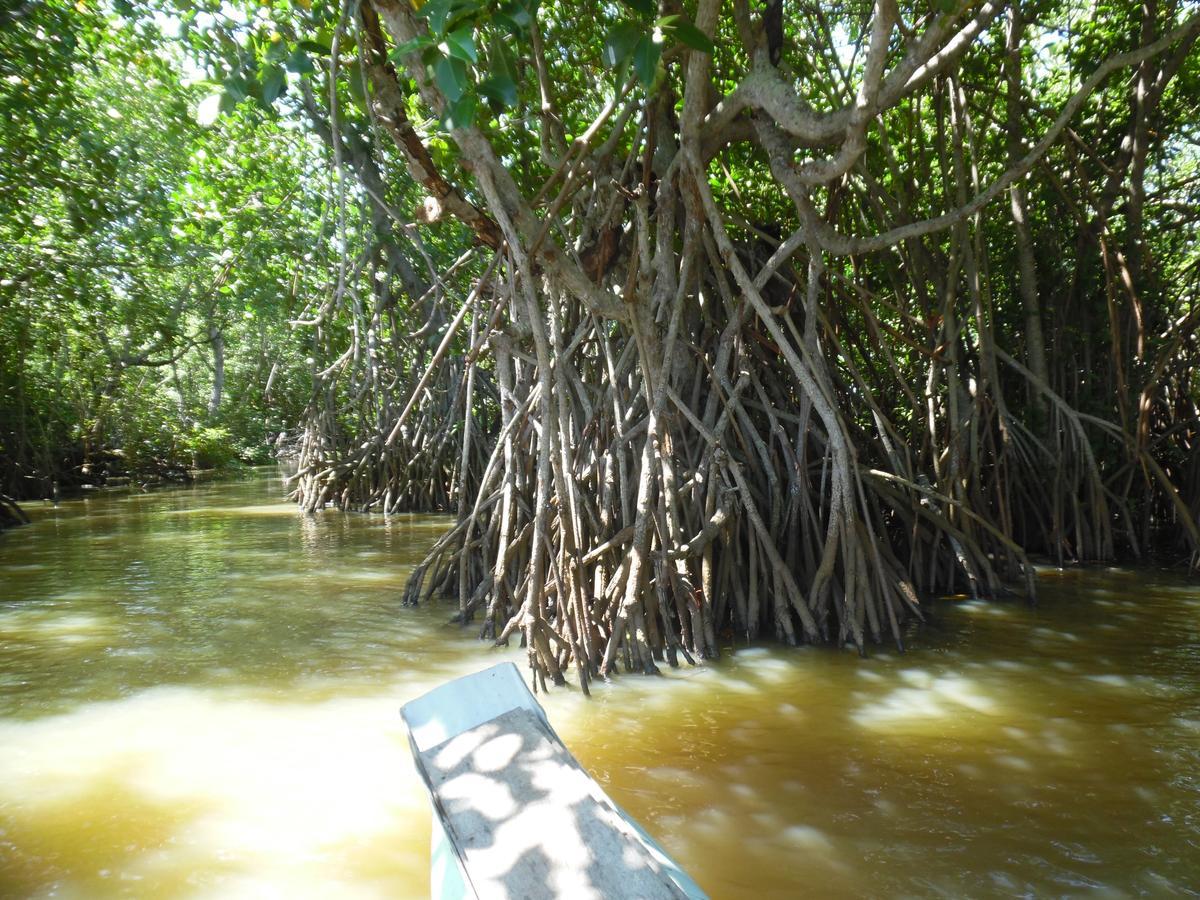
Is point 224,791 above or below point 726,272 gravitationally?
below

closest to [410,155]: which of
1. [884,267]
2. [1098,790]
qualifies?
[1098,790]

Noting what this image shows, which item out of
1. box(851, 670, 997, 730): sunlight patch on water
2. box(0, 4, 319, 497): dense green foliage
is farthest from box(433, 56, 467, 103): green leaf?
box(0, 4, 319, 497): dense green foliage

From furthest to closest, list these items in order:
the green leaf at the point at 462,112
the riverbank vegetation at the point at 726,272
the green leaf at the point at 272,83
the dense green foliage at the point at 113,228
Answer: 1. the dense green foliage at the point at 113,228
2. the riverbank vegetation at the point at 726,272
3. the green leaf at the point at 272,83
4. the green leaf at the point at 462,112

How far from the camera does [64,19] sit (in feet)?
20.3

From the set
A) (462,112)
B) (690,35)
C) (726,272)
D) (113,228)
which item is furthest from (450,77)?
(113,228)

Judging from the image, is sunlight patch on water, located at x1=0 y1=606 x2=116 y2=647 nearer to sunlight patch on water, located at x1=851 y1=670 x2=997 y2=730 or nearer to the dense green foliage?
the dense green foliage

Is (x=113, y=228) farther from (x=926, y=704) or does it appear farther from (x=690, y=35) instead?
(x=926, y=704)

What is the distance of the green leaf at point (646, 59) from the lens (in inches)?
80.8

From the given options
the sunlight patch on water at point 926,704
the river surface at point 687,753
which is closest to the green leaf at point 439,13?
the river surface at point 687,753

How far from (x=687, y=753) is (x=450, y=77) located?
2.19m

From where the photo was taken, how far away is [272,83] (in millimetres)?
2701

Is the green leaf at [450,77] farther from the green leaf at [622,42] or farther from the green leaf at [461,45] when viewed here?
the green leaf at [622,42]

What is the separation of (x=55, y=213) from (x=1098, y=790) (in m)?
10.7

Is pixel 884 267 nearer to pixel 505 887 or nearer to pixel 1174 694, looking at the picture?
pixel 1174 694
